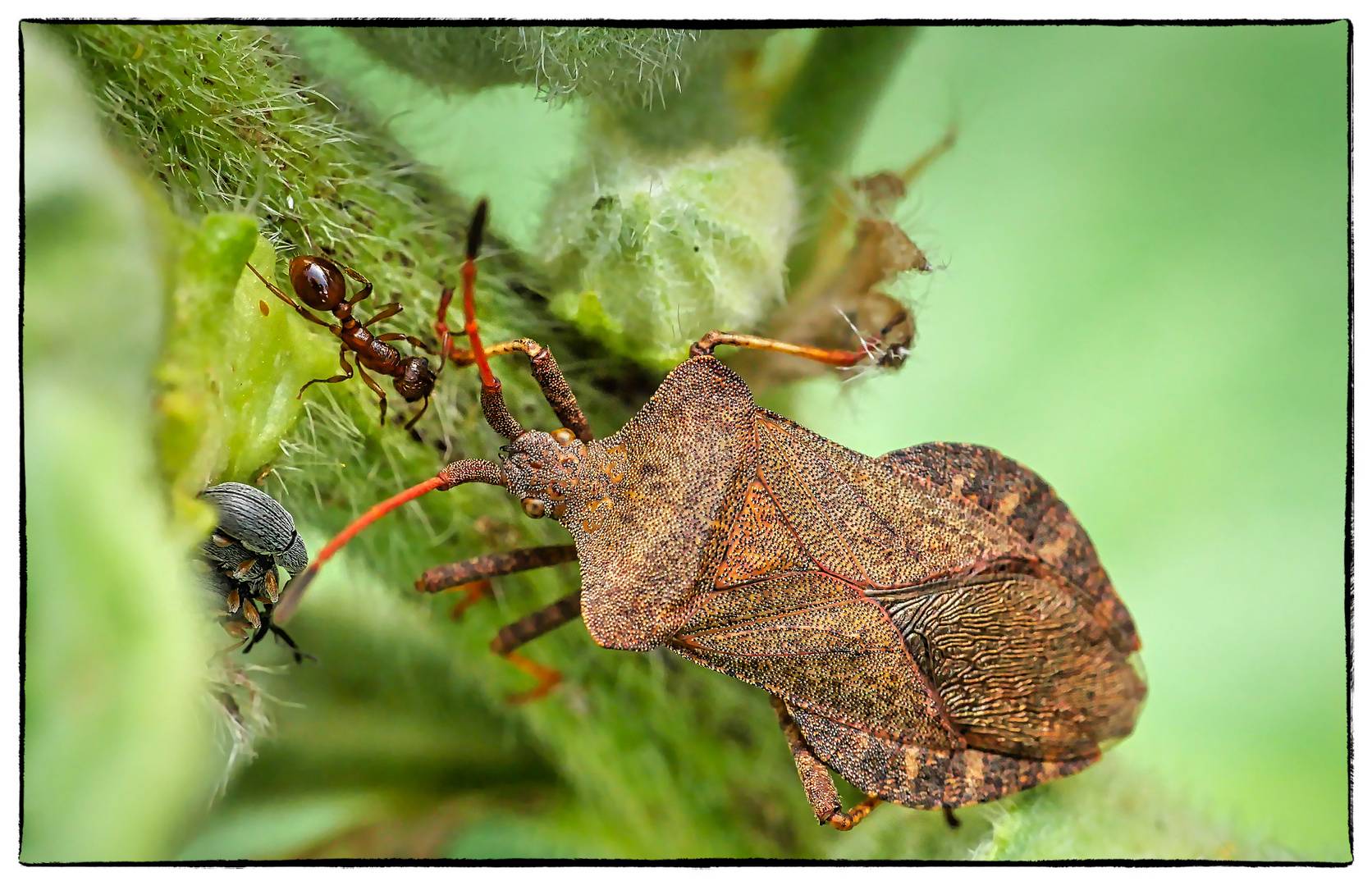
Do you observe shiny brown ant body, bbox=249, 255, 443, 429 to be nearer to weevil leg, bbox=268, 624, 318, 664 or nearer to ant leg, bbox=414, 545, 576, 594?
ant leg, bbox=414, 545, 576, 594

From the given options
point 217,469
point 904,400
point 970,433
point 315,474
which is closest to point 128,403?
point 217,469

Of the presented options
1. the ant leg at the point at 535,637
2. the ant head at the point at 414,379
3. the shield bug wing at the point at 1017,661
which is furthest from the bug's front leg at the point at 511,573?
the shield bug wing at the point at 1017,661

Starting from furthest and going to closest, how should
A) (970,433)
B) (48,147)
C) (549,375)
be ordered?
(970,433) → (549,375) → (48,147)

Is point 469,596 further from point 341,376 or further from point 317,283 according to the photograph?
point 317,283

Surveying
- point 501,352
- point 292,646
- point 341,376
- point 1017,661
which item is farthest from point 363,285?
point 1017,661

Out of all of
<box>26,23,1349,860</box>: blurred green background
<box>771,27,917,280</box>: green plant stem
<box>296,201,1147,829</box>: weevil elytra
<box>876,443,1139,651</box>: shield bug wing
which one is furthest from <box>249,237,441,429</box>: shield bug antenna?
<box>876,443,1139,651</box>: shield bug wing

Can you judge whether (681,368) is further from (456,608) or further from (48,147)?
(48,147)

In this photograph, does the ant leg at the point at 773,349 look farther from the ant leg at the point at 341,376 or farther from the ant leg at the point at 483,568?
the ant leg at the point at 341,376
